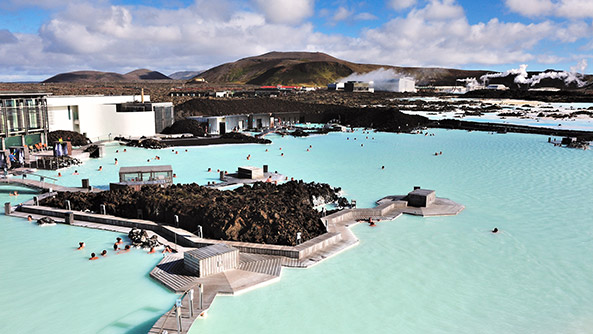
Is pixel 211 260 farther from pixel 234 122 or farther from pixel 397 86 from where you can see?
pixel 397 86

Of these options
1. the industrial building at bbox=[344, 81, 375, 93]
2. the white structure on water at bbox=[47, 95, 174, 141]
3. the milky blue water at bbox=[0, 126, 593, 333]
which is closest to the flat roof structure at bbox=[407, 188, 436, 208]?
the milky blue water at bbox=[0, 126, 593, 333]

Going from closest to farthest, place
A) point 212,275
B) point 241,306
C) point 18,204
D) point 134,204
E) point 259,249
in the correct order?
point 241,306 → point 212,275 → point 259,249 → point 134,204 → point 18,204

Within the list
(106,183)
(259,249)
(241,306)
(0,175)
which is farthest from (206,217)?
(0,175)

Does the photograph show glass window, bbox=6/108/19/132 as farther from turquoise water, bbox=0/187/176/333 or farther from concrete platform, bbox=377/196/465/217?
concrete platform, bbox=377/196/465/217

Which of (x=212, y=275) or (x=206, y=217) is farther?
(x=206, y=217)

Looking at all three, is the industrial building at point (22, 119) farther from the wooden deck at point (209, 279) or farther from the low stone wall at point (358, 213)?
the low stone wall at point (358, 213)

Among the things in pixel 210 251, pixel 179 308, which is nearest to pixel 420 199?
pixel 210 251

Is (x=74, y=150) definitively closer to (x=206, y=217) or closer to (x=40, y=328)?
(x=206, y=217)
